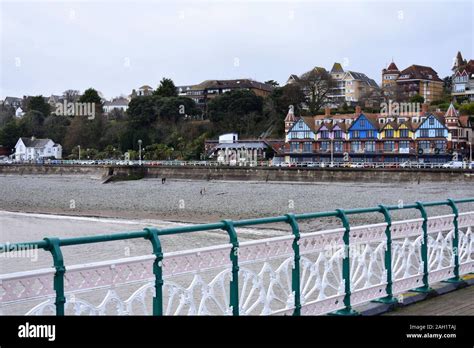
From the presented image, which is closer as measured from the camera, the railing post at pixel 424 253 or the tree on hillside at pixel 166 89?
the railing post at pixel 424 253

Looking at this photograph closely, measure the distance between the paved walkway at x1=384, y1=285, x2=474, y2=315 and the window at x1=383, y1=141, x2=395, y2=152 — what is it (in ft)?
187

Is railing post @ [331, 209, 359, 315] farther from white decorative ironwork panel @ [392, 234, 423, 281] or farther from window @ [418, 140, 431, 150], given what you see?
window @ [418, 140, 431, 150]

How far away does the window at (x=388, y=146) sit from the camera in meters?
63.8

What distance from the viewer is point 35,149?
95375 mm

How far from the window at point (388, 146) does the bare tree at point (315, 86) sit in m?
20.0

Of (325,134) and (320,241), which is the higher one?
(325,134)

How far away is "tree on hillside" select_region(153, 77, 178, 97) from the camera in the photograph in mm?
93400

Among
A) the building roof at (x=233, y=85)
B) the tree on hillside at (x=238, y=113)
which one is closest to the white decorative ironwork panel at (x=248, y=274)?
the tree on hillside at (x=238, y=113)

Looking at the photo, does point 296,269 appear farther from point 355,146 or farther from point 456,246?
point 355,146

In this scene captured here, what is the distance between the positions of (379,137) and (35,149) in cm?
5415

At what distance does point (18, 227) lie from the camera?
27.3 metres

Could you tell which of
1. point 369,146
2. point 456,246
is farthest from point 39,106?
point 456,246

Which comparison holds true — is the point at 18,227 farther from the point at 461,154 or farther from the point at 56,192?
the point at 461,154

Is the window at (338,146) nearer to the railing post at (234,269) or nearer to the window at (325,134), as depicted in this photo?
the window at (325,134)
